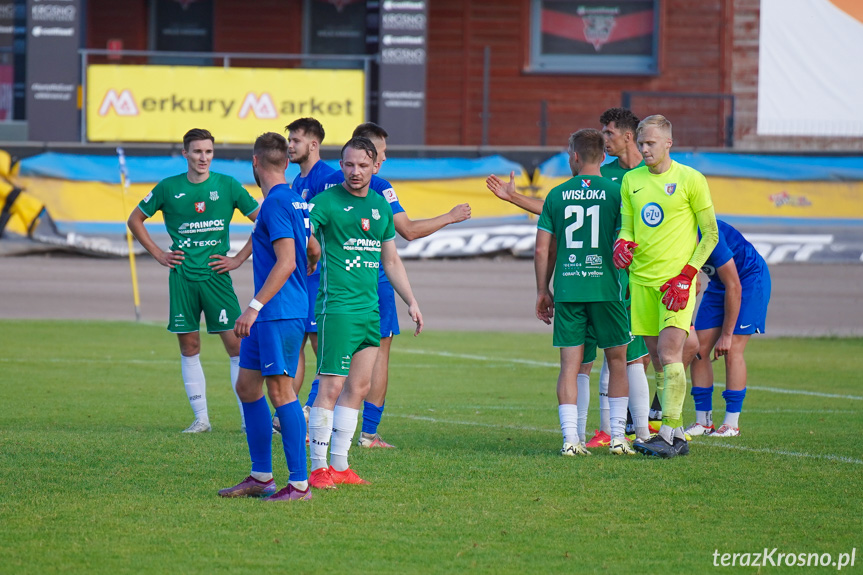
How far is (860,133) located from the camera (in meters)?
26.2

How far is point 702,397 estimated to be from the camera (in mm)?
9758

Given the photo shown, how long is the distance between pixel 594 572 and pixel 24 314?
1696cm

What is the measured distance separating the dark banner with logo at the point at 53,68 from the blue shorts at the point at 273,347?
1852 centimetres

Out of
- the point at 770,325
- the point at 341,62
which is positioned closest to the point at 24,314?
the point at 341,62

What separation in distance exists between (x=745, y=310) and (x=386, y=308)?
11.0 ft

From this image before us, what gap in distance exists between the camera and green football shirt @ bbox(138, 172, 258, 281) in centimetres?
914

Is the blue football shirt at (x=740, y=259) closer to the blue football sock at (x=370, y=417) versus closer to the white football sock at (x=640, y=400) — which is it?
the white football sock at (x=640, y=400)

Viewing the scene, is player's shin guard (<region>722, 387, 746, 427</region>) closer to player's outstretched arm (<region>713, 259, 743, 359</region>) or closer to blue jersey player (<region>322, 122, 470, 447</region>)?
player's outstretched arm (<region>713, 259, 743, 359</region>)

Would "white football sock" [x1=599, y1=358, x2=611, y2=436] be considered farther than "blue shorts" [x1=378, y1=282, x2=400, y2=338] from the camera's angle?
Yes

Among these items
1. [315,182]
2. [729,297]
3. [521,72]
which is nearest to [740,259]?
[729,297]

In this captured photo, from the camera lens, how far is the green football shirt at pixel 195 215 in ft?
30.0

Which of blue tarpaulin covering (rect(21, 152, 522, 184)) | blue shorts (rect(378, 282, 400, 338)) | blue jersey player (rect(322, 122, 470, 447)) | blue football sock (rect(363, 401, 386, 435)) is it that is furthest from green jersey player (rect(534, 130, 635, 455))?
blue tarpaulin covering (rect(21, 152, 522, 184))

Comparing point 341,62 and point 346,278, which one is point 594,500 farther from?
point 341,62

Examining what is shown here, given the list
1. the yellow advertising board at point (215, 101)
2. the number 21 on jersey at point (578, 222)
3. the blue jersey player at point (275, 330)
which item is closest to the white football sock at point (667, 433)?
the number 21 on jersey at point (578, 222)
